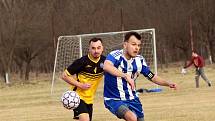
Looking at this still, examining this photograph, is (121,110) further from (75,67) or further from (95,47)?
(75,67)

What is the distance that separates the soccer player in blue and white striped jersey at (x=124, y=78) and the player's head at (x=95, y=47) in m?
1.14

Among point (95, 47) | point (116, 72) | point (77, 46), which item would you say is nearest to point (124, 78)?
point (116, 72)

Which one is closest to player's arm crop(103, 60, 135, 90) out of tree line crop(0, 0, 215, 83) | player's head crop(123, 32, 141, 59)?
player's head crop(123, 32, 141, 59)

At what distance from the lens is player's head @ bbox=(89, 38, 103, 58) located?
9721 mm

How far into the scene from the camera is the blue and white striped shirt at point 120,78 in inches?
334

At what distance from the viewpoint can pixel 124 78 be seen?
8.24 m

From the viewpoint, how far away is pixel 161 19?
66.9m

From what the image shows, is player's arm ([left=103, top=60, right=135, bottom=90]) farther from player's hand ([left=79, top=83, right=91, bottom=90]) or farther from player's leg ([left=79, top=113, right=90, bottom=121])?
player's leg ([left=79, top=113, right=90, bottom=121])

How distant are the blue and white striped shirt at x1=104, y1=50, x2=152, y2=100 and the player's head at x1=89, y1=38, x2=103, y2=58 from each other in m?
1.14

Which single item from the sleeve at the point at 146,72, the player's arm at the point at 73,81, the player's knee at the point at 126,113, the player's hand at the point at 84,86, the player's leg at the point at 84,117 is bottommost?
the player's leg at the point at 84,117

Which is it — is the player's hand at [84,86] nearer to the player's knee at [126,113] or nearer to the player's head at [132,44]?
the player's knee at [126,113]

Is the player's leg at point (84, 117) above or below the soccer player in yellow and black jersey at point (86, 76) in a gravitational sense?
below

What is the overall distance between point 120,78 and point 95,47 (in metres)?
1.41

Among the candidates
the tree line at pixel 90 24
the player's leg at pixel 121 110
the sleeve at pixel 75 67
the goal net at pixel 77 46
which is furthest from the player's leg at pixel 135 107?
the tree line at pixel 90 24
